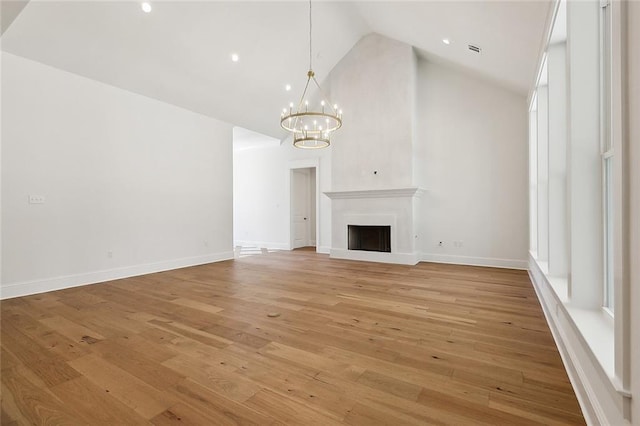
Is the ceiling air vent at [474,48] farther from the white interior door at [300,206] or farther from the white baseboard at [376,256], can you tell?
the white interior door at [300,206]

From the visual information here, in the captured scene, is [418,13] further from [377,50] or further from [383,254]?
[383,254]

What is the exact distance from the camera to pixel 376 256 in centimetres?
625

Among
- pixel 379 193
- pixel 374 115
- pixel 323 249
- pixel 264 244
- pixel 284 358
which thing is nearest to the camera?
pixel 284 358

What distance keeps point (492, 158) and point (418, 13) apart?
290cm

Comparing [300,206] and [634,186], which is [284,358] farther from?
[300,206]

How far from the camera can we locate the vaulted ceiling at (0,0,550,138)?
12.0 ft

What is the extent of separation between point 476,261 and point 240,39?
19.4ft

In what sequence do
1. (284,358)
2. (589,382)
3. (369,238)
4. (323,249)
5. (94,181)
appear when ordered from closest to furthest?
1. (589,382)
2. (284,358)
3. (94,181)
4. (369,238)
5. (323,249)

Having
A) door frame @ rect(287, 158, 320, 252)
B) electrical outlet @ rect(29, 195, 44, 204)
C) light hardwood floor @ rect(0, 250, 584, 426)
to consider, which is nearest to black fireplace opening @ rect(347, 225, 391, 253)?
door frame @ rect(287, 158, 320, 252)

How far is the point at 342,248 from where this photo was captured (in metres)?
6.73

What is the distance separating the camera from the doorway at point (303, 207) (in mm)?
8648

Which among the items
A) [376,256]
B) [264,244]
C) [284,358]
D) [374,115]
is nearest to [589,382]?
[284,358]

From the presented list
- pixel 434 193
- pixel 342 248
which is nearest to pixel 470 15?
pixel 434 193

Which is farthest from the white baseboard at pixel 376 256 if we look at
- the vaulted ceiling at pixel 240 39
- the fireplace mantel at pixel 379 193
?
the vaulted ceiling at pixel 240 39
